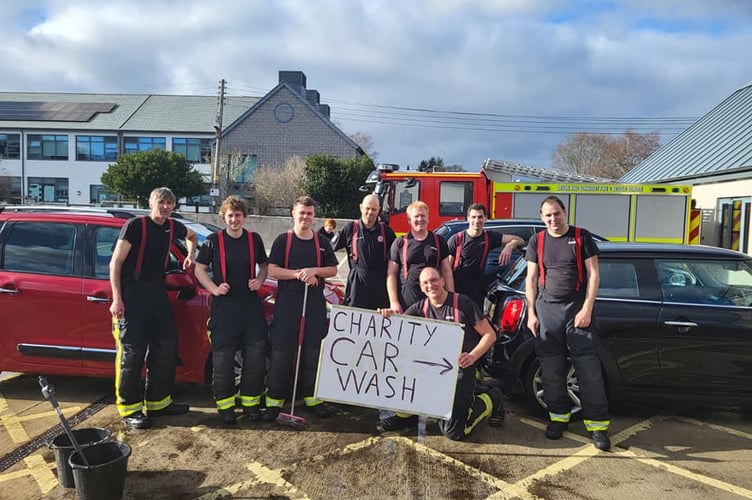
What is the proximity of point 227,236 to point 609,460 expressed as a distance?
3371 mm

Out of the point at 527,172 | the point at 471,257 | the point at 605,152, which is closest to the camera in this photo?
the point at 471,257

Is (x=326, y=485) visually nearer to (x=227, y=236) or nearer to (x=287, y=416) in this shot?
(x=287, y=416)

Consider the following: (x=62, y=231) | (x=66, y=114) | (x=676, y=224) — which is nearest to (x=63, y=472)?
(x=62, y=231)

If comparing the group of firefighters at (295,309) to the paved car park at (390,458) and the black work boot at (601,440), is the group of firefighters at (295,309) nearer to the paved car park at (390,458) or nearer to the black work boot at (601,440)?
the black work boot at (601,440)

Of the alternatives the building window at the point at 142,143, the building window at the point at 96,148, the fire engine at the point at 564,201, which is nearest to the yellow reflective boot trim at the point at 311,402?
the fire engine at the point at 564,201

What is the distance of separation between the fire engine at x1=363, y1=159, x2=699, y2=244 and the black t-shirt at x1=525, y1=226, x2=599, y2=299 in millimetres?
9184

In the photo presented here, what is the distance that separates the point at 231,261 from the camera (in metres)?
4.41

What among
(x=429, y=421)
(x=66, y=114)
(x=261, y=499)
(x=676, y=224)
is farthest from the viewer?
(x=66, y=114)

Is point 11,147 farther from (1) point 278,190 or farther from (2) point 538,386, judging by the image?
(2) point 538,386

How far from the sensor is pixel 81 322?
479 centimetres

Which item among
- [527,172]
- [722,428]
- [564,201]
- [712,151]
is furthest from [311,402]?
[712,151]

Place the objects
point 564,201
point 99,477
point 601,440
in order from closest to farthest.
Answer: point 99,477 → point 601,440 → point 564,201

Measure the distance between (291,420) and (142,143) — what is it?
143 ft

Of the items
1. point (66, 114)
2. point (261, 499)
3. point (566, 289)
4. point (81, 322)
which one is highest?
point (66, 114)
